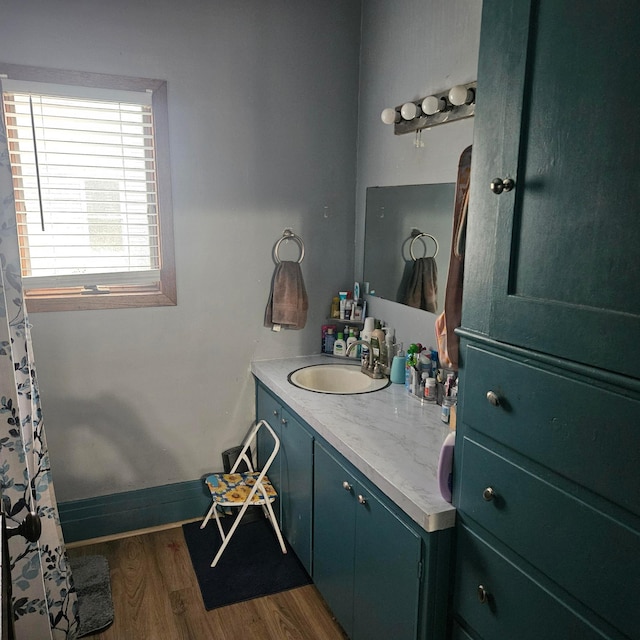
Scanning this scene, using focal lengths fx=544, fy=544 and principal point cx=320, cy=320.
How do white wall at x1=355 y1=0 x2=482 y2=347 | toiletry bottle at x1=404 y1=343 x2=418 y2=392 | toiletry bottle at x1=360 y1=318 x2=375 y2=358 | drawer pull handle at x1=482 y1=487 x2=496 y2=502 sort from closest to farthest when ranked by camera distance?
drawer pull handle at x1=482 y1=487 x2=496 y2=502 → white wall at x1=355 y1=0 x2=482 y2=347 → toiletry bottle at x1=404 y1=343 x2=418 y2=392 → toiletry bottle at x1=360 y1=318 x2=375 y2=358

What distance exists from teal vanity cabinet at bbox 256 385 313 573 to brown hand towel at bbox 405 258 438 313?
0.72 meters

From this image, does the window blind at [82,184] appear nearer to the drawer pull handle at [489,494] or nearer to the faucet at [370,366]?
the faucet at [370,366]

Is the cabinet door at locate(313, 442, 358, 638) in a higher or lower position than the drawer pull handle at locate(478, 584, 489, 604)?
lower

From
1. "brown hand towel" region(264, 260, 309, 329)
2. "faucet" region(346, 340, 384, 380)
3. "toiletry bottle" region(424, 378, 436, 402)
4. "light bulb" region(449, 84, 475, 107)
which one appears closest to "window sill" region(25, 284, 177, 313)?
"brown hand towel" region(264, 260, 309, 329)

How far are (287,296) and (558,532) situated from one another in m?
1.80

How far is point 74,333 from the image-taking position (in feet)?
8.00

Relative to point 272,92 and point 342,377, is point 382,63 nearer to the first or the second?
point 272,92

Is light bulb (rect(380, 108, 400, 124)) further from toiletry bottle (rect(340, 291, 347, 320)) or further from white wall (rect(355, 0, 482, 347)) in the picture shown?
toiletry bottle (rect(340, 291, 347, 320))

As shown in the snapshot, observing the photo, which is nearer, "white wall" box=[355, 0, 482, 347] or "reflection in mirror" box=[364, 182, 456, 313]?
"white wall" box=[355, 0, 482, 347]

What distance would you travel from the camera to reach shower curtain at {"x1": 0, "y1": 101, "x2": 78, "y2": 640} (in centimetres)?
153

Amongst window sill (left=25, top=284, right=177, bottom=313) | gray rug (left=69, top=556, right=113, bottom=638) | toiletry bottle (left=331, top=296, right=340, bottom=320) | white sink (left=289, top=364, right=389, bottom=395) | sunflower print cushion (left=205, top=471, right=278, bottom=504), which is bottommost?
gray rug (left=69, top=556, right=113, bottom=638)

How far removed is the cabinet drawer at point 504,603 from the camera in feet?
3.66

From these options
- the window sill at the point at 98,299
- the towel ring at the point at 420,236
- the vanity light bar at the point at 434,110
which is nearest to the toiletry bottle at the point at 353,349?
the towel ring at the point at 420,236

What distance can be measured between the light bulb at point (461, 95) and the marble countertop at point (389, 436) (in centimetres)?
114
